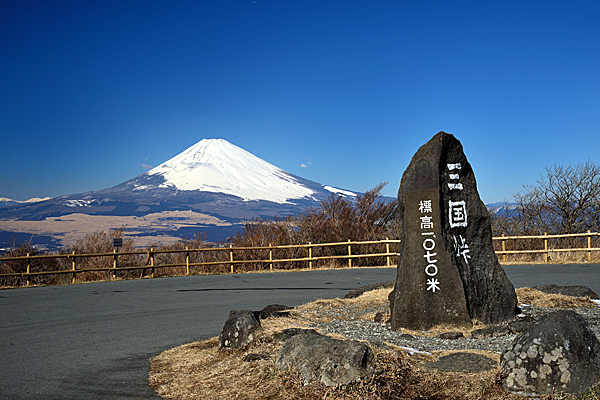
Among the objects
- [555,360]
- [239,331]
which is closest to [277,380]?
[239,331]

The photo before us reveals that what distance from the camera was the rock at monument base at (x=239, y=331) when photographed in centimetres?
590

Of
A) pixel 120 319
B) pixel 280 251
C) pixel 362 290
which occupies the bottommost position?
pixel 120 319

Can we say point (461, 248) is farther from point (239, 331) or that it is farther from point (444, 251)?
point (239, 331)

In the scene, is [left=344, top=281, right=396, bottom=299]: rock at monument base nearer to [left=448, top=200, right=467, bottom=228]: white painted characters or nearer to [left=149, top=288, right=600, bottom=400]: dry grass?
[left=448, top=200, right=467, bottom=228]: white painted characters

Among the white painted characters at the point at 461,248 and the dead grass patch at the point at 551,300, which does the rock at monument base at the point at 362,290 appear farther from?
the white painted characters at the point at 461,248

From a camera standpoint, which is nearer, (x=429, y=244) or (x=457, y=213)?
(x=429, y=244)

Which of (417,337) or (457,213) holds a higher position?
(457,213)

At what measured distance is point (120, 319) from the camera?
370 inches

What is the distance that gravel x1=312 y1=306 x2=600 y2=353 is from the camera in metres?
5.91

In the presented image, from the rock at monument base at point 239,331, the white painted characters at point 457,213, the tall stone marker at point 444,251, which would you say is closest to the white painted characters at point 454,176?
the tall stone marker at point 444,251

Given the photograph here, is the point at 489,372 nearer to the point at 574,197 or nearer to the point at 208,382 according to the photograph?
the point at 208,382

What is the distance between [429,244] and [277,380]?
3.40m

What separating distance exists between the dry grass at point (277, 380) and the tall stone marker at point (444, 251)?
4.62ft

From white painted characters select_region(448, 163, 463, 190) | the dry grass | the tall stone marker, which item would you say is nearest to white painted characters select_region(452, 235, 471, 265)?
the tall stone marker
